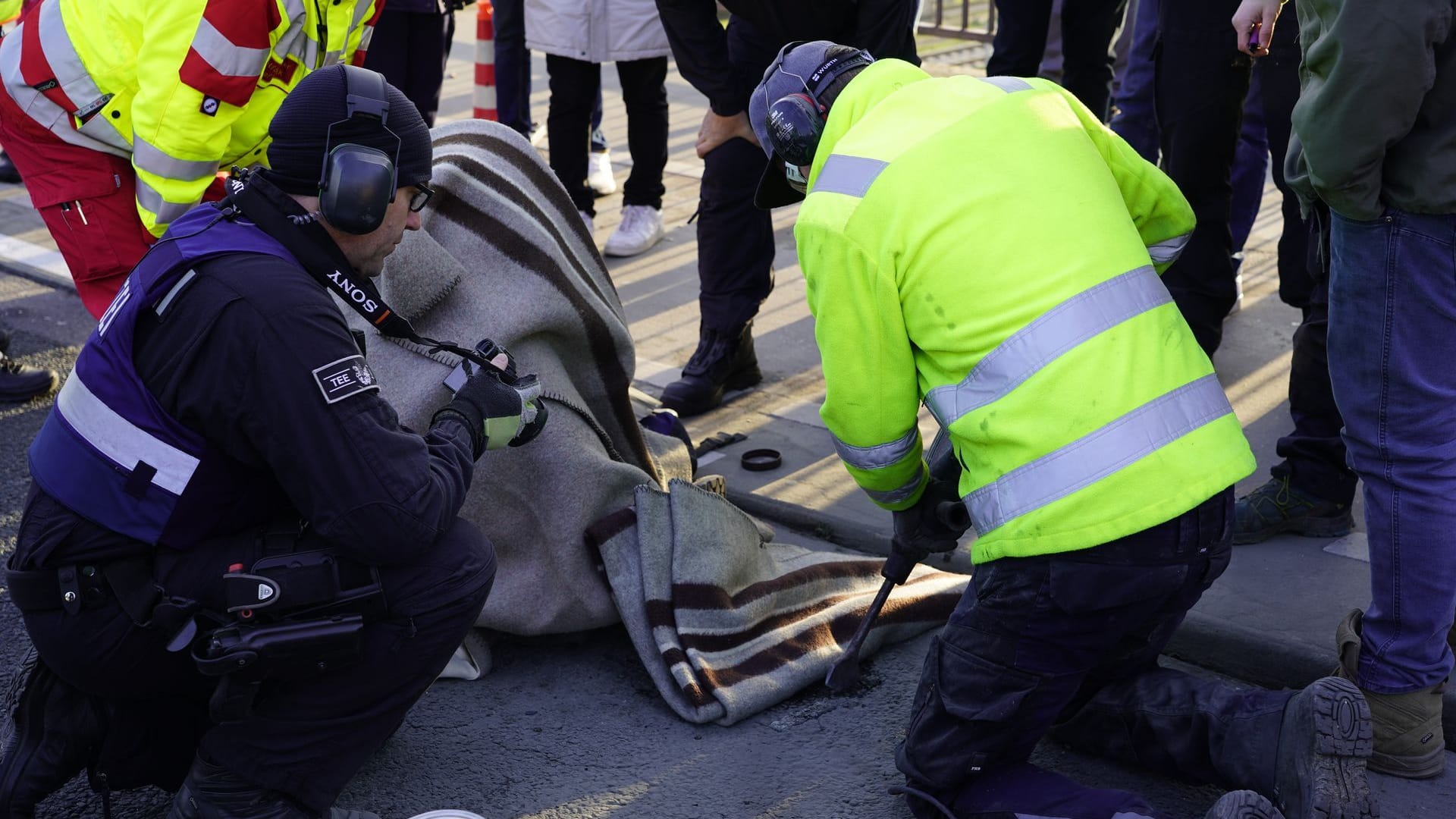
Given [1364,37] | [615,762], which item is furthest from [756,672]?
[1364,37]

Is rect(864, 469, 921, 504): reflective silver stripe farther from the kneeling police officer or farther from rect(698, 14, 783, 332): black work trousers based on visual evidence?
rect(698, 14, 783, 332): black work trousers

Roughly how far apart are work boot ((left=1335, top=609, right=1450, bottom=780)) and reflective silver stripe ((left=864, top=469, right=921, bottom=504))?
33.5 inches

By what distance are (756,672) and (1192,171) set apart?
73.0 inches

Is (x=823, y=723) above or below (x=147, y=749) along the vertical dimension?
below

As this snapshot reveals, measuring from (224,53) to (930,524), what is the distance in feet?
6.42

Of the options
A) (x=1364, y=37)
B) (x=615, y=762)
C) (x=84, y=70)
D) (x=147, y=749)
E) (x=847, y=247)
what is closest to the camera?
(x=1364, y=37)

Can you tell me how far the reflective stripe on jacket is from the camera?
2.19 metres

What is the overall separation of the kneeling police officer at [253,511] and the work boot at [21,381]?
2403 millimetres

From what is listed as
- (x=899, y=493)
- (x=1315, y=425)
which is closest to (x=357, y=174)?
(x=899, y=493)

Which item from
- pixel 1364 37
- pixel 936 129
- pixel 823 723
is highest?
pixel 1364 37

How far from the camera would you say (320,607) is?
225 cm

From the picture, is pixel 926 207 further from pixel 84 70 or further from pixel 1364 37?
pixel 84 70

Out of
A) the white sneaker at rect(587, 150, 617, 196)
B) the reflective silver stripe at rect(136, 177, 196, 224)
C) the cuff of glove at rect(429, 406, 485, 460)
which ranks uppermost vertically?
the cuff of glove at rect(429, 406, 485, 460)

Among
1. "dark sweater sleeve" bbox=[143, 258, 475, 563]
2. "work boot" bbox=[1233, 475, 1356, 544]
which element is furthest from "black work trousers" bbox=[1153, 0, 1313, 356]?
"dark sweater sleeve" bbox=[143, 258, 475, 563]
